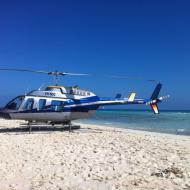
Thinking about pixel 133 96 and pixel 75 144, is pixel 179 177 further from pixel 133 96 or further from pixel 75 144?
pixel 133 96

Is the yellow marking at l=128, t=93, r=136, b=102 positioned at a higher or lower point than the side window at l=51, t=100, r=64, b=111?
higher

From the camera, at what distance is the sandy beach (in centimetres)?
643

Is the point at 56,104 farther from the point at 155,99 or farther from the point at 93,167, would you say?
the point at 93,167

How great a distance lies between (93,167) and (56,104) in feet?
28.0

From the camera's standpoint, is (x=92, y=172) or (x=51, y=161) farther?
(x=51, y=161)

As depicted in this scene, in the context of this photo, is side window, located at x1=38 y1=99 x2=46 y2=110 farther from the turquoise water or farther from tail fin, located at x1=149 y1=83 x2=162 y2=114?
the turquoise water

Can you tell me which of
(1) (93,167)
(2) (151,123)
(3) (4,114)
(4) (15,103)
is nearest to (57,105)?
(4) (15,103)

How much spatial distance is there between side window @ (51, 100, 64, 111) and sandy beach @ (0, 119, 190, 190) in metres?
5.04

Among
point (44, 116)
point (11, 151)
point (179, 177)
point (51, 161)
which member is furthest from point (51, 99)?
point (179, 177)

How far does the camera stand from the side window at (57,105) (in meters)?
15.8

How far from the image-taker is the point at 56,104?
15891 millimetres

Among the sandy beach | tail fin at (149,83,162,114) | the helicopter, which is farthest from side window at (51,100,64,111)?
tail fin at (149,83,162,114)

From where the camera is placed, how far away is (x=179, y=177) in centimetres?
671

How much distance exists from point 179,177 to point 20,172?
3.57 metres
